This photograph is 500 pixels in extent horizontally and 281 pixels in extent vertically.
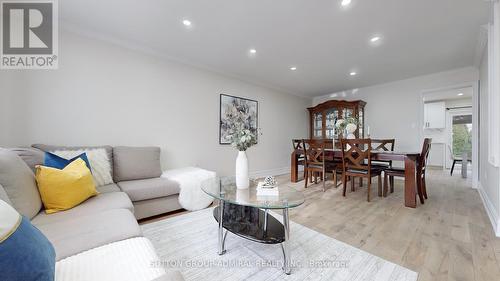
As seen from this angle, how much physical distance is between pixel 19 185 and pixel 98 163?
0.91 metres

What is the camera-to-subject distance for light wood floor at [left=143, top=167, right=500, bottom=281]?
1381 mm

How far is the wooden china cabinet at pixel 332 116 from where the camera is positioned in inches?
176

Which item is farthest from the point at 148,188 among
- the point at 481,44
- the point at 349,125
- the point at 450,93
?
the point at 450,93

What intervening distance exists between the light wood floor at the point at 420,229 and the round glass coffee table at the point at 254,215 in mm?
684

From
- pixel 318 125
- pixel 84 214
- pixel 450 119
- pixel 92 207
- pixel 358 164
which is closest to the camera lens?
pixel 84 214

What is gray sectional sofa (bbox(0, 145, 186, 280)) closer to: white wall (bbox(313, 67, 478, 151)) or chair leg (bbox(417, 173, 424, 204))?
chair leg (bbox(417, 173, 424, 204))

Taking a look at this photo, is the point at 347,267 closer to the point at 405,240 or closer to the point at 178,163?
the point at 405,240

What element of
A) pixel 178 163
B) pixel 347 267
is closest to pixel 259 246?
pixel 347 267

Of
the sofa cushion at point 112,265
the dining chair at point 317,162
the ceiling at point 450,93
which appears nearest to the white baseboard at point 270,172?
the dining chair at point 317,162

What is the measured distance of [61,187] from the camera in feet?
4.64

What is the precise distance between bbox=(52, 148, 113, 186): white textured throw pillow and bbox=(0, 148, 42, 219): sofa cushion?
0.68 m

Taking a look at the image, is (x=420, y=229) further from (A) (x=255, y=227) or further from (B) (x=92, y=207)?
(B) (x=92, y=207)

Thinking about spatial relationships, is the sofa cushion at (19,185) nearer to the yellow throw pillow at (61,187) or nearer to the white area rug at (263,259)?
the yellow throw pillow at (61,187)

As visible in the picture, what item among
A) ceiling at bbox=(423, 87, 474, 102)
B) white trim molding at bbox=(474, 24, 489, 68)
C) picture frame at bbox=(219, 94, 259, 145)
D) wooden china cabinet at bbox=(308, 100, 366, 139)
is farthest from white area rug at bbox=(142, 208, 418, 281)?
ceiling at bbox=(423, 87, 474, 102)
